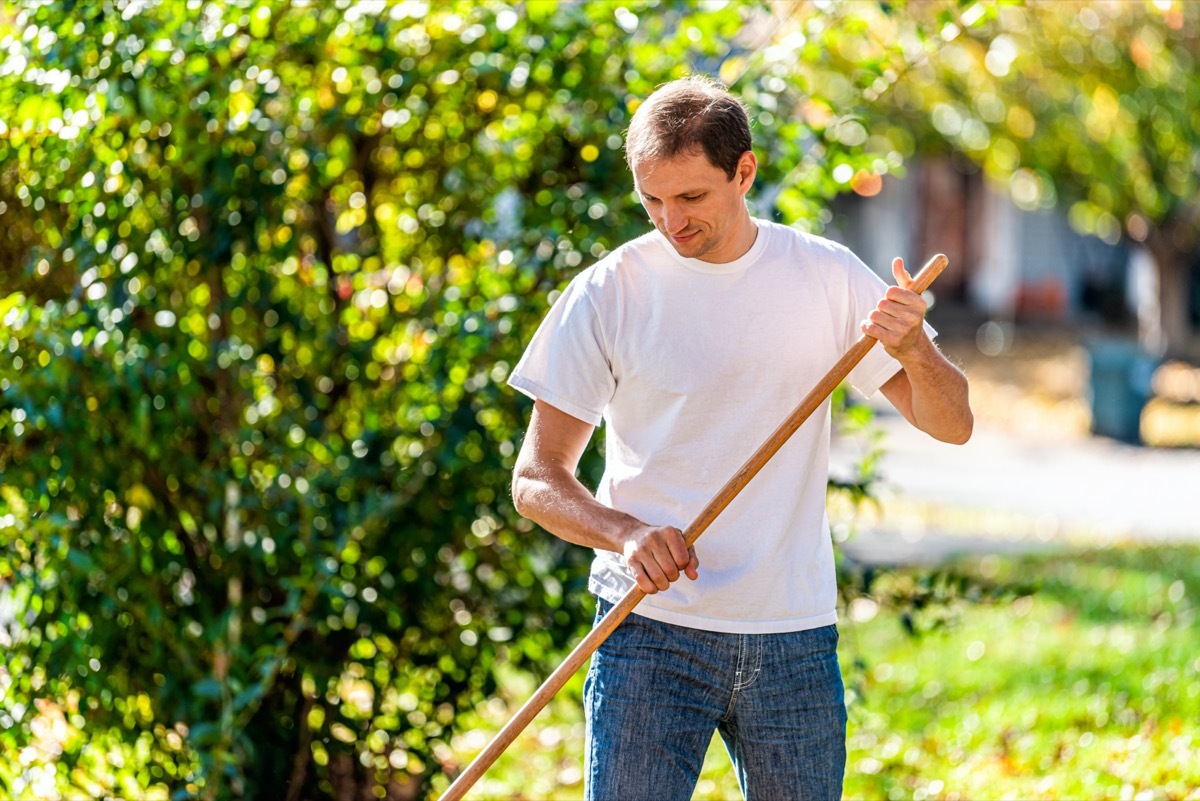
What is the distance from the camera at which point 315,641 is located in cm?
399

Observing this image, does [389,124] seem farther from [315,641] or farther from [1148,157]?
[1148,157]

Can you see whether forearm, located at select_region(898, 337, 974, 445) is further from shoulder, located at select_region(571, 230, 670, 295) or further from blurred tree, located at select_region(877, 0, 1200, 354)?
blurred tree, located at select_region(877, 0, 1200, 354)

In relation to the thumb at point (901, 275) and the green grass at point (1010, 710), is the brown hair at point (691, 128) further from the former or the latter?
the green grass at point (1010, 710)

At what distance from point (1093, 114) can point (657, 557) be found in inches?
518

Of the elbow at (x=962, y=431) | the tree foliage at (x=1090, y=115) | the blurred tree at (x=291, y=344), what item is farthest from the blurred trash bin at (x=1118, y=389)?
the elbow at (x=962, y=431)

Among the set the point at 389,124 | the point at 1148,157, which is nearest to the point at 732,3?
the point at 389,124

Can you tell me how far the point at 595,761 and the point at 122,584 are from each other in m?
1.57

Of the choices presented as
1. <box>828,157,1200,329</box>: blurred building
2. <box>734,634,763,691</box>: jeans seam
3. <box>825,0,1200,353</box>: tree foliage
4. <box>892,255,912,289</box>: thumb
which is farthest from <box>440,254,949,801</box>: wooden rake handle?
<box>828,157,1200,329</box>: blurred building

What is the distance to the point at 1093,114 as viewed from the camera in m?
14.4

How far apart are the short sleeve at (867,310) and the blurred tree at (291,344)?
123cm

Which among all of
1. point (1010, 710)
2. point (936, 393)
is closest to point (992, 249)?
point (1010, 710)

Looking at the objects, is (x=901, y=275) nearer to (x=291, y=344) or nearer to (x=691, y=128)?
(x=691, y=128)

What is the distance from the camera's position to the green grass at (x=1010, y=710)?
15.1 feet

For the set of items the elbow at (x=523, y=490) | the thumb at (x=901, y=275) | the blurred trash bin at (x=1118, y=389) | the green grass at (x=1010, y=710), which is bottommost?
the green grass at (x=1010, y=710)
